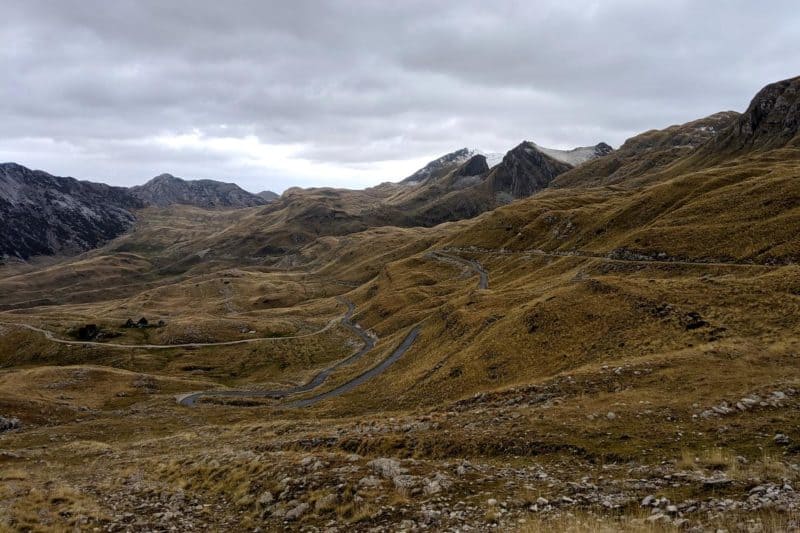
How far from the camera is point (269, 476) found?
22.3 meters

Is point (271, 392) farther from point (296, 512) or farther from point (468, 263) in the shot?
point (468, 263)

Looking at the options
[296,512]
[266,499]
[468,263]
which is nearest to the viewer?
[296,512]

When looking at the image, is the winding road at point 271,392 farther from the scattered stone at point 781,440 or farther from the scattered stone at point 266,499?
the scattered stone at point 781,440

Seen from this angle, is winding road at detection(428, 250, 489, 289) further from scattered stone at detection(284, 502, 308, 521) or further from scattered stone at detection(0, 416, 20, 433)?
scattered stone at detection(284, 502, 308, 521)

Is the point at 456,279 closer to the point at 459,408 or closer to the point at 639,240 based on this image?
the point at 639,240

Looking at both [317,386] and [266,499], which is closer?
[266,499]

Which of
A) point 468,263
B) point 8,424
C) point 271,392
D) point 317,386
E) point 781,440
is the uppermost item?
point 468,263

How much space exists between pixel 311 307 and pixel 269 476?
15743 centimetres

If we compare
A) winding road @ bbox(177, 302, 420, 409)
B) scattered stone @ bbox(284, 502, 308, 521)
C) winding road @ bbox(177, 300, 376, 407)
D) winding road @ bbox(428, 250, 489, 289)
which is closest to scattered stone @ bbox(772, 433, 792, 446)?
scattered stone @ bbox(284, 502, 308, 521)

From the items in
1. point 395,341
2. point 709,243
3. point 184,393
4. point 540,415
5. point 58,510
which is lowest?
point 184,393

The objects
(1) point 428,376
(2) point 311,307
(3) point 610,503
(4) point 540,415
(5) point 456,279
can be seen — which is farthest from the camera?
(2) point 311,307

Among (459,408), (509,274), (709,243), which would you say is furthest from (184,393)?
(709,243)

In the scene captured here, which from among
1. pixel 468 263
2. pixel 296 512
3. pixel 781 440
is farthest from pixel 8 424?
pixel 468 263

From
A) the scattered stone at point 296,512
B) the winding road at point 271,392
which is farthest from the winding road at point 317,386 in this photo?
the scattered stone at point 296,512
